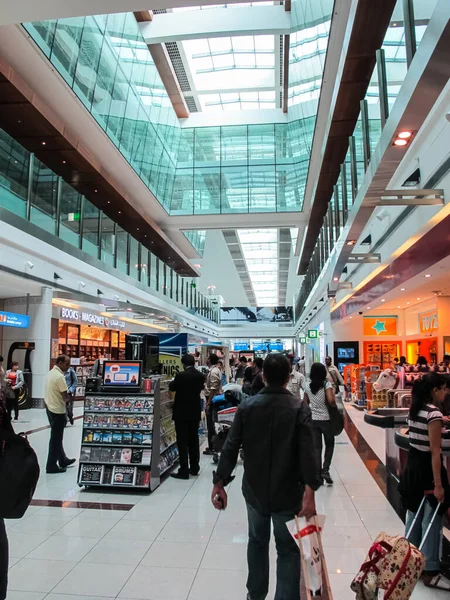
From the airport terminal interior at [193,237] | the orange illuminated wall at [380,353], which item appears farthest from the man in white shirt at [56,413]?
the orange illuminated wall at [380,353]

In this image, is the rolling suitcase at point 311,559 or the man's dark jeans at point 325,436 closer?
the rolling suitcase at point 311,559

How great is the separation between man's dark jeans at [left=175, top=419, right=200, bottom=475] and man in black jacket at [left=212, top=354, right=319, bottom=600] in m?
3.38

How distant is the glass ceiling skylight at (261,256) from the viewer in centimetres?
2331

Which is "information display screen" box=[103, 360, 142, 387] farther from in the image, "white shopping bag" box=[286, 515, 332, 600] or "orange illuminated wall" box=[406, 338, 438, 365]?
"orange illuminated wall" box=[406, 338, 438, 365]

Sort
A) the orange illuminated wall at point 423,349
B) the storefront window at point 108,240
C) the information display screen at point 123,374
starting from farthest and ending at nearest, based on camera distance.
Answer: the storefront window at point 108,240
the orange illuminated wall at point 423,349
the information display screen at point 123,374

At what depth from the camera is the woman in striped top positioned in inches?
123

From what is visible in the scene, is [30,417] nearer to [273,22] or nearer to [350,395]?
[350,395]

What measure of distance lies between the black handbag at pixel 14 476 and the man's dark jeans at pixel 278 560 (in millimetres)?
1187

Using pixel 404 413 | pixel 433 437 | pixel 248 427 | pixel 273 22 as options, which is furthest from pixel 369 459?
pixel 273 22

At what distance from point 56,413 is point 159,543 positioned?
2.91 m

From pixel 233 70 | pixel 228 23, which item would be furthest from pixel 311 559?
pixel 233 70

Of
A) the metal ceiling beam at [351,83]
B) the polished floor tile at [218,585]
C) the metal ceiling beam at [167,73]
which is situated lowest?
the polished floor tile at [218,585]

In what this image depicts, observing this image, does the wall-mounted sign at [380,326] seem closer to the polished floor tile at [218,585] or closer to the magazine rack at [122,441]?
the magazine rack at [122,441]

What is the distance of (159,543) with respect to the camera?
12.6 ft
